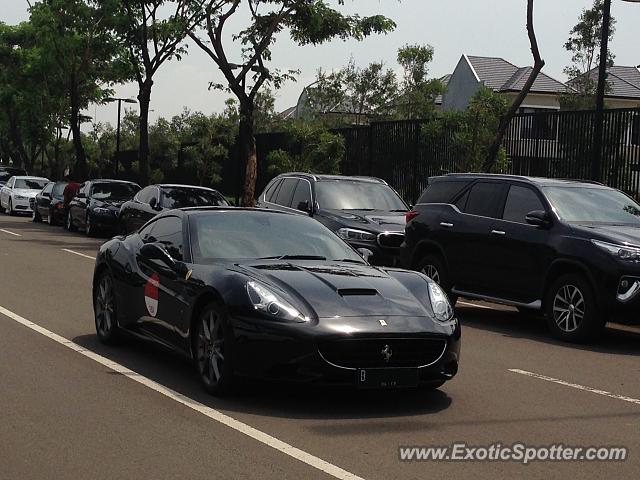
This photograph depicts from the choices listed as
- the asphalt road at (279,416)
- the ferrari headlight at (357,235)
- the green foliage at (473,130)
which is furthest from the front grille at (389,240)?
the green foliage at (473,130)

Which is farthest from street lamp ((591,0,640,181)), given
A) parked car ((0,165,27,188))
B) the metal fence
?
parked car ((0,165,27,188))

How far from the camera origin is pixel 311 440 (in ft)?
21.7

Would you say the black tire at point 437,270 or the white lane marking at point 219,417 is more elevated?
the black tire at point 437,270

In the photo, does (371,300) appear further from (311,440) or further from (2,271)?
(2,271)

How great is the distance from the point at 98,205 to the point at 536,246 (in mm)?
19362

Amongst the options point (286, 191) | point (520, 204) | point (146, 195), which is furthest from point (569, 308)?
point (146, 195)

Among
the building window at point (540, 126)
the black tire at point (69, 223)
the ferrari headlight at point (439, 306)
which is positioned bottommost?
the black tire at point (69, 223)

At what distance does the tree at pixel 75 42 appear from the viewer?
43.9 meters

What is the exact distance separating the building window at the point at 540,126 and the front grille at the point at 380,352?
14738 mm

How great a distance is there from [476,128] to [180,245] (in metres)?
16.3

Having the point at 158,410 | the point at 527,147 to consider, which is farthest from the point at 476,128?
the point at 158,410

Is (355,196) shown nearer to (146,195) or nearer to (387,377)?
(146,195)

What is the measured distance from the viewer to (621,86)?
220 ft

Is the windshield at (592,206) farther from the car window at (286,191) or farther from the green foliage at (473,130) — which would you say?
the green foliage at (473,130)
